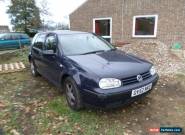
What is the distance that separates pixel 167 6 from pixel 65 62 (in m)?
9.29

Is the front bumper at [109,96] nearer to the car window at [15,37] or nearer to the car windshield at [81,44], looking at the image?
the car windshield at [81,44]

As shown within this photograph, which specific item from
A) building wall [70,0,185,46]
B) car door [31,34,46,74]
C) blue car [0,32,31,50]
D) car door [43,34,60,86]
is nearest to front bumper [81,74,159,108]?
car door [43,34,60,86]

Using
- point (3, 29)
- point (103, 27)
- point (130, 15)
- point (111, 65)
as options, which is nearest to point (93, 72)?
point (111, 65)

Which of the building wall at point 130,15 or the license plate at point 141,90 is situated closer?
the license plate at point 141,90

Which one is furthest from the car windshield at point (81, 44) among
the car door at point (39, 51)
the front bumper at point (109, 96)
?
the front bumper at point (109, 96)

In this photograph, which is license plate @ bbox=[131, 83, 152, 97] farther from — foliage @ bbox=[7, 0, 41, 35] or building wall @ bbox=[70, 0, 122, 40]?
foliage @ bbox=[7, 0, 41, 35]

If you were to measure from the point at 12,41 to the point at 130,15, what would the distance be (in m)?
9.88

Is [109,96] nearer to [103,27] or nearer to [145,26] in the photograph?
[145,26]

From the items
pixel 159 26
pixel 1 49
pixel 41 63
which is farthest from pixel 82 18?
pixel 41 63

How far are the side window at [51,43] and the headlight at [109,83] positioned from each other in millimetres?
1722

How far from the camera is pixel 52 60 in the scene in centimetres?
425

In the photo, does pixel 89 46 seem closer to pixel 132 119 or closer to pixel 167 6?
pixel 132 119

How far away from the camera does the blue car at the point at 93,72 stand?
301 cm

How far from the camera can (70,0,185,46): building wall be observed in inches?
418
